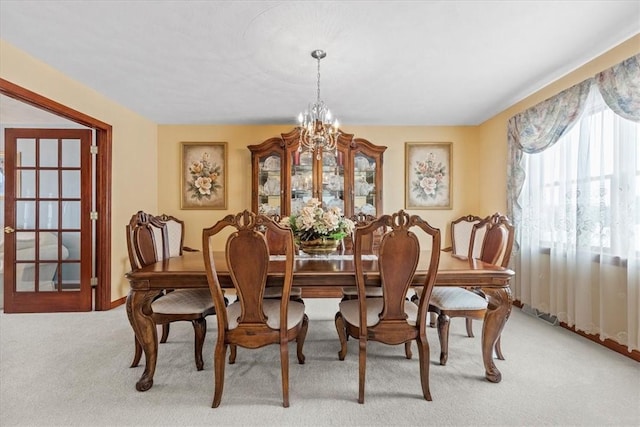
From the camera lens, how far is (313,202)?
219cm

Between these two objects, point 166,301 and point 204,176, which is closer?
point 166,301

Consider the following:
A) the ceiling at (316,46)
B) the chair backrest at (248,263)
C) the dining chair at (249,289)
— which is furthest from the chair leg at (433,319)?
the ceiling at (316,46)

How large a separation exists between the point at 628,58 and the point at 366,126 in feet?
8.65

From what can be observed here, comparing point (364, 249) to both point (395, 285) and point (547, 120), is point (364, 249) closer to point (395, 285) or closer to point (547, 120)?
point (395, 285)

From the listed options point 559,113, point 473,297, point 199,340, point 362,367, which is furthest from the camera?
point 559,113

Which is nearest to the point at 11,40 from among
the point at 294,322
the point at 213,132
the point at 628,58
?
the point at 213,132

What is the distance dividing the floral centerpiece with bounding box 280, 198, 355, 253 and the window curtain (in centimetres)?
203

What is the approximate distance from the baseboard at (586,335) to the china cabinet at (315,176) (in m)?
1.92

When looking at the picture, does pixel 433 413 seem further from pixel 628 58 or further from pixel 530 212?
pixel 628 58

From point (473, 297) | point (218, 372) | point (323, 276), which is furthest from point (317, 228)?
point (473, 297)

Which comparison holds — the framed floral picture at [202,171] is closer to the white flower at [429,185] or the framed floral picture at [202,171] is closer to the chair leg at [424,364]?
the white flower at [429,185]

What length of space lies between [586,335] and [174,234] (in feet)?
14.5

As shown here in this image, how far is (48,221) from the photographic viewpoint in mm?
3244

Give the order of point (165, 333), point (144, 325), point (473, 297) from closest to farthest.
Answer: point (144, 325), point (473, 297), point (165, 333)
